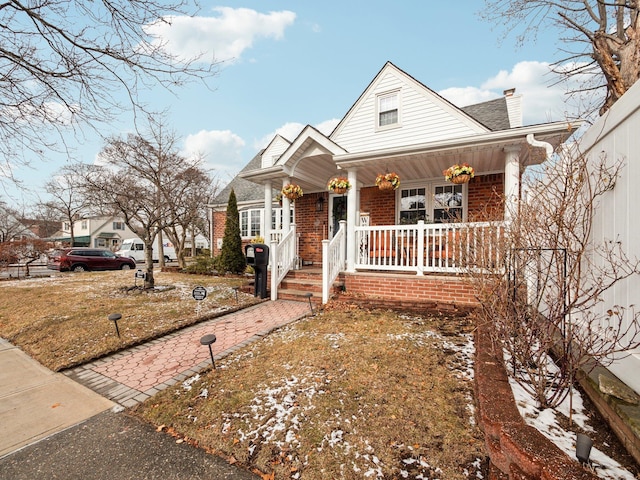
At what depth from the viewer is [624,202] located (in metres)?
2.27

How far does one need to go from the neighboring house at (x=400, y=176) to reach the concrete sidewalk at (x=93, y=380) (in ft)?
9.28

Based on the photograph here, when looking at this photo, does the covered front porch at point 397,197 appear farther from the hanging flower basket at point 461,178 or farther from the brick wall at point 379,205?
the hanging flower basket at point 461,178

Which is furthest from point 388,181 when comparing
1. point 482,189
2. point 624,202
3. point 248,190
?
point 248,190

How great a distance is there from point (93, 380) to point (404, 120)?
932cm

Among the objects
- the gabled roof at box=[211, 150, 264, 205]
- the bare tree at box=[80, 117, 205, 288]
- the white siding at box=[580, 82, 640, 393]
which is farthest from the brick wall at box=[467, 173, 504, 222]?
the gabled roof at box=[211, 150, 264, 205]

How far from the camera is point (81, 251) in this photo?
16.5 m

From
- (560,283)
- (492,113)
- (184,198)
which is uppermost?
(492,113)

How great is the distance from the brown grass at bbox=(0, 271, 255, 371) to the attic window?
6814 millimetres

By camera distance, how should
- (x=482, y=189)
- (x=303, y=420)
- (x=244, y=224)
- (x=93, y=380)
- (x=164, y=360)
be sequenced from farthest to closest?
(x=244, y=224) < (x=482, y=189) < (x=164, y=360) < (x=93, y=380) < (x=303, y=420)

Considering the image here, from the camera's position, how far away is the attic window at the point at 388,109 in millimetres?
8984

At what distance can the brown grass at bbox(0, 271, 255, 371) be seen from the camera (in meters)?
4.62

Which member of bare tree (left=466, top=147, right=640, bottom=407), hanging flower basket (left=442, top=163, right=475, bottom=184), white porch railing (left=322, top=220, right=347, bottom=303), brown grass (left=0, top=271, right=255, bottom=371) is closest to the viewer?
bare tree (left=466, top=147, right=640, bottom=407)

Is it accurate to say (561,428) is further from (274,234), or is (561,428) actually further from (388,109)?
(388,109)

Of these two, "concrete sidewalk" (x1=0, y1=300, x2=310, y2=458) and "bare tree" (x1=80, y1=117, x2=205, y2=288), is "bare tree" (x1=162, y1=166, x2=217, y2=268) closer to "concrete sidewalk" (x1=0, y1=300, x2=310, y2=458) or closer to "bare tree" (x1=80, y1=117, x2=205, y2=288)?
"bare tree" (x1=80, y1=117, x2=205, y2=288)
